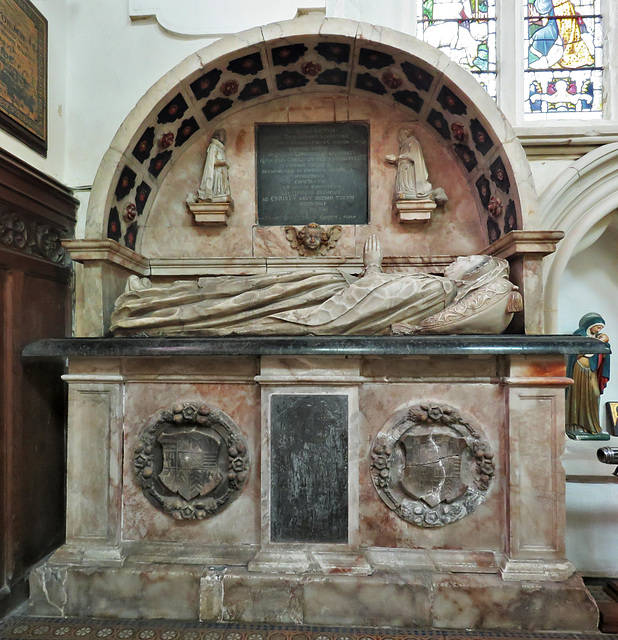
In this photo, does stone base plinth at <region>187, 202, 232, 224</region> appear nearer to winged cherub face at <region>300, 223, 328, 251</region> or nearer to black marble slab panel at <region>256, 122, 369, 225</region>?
black marble slab panel at <region>256, 122, 369, 225</region>

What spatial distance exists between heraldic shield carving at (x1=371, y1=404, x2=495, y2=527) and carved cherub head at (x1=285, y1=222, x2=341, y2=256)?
1.47 meters

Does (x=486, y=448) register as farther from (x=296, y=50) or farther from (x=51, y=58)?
(x=51, y=58)

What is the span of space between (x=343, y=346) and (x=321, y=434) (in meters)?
0.52

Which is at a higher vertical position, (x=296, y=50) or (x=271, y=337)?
(x=296, y=50)

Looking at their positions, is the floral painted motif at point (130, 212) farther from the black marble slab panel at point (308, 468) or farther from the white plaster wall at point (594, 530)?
the white plaster wall at point (594, 530)

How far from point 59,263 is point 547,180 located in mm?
3748

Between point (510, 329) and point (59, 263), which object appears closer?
point (510, 329)

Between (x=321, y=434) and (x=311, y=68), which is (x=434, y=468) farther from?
(x=311, y=68)

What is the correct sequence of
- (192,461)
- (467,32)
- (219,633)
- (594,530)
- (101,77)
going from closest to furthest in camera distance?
(219,633), (192,461), (594,530), (101,77), (467,32)

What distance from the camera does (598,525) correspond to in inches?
123

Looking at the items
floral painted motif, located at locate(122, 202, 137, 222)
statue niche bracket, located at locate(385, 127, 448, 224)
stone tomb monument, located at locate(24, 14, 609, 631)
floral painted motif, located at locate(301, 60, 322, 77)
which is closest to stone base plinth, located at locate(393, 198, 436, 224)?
statue niche bracket, located at locate(385, 127, 448, 224)

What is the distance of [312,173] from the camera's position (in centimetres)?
364

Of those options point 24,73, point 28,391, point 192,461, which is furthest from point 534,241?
point 24,73

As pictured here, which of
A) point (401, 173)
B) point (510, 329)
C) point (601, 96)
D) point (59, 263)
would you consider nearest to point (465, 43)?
point (601, 96)
